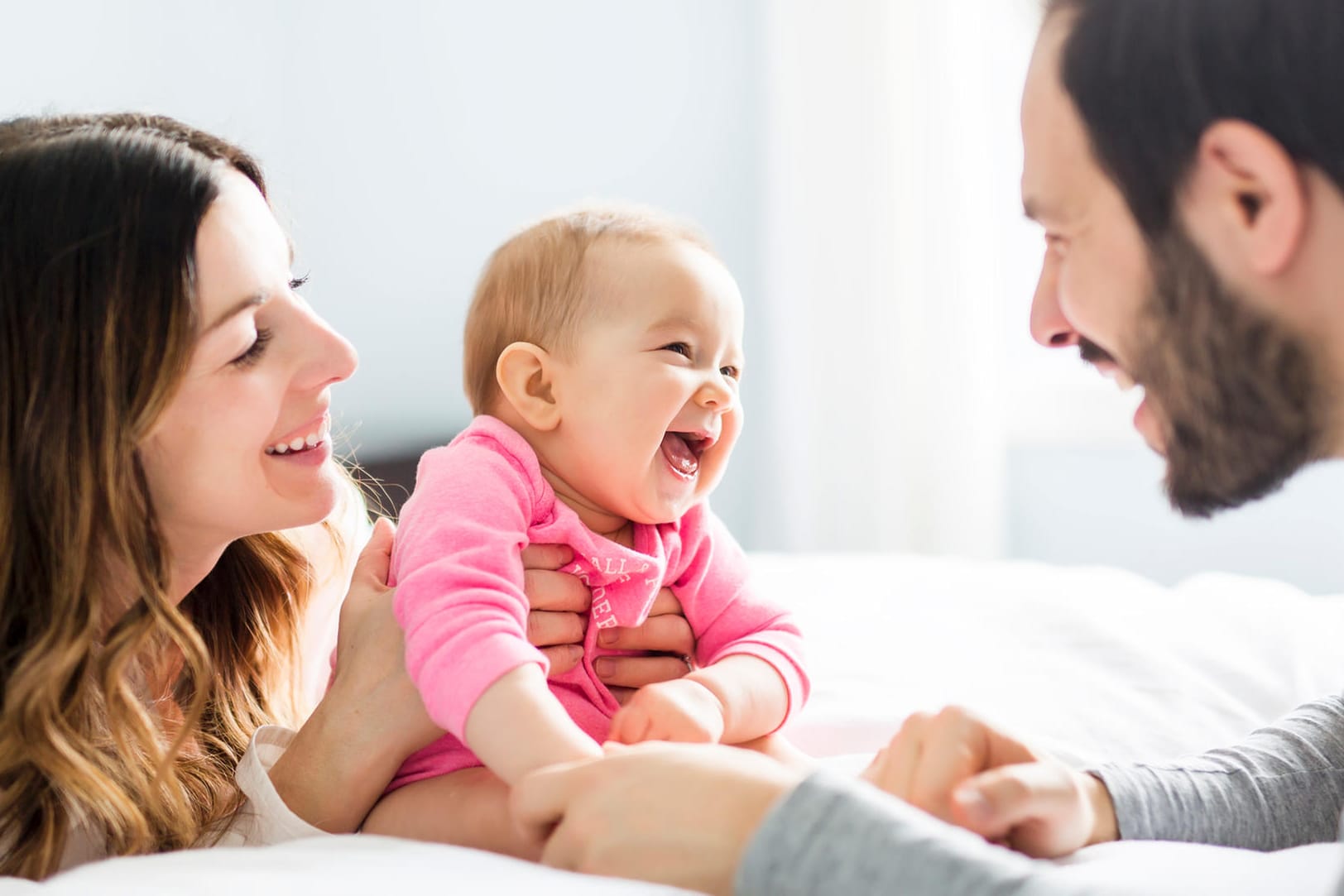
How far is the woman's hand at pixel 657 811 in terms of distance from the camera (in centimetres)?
92

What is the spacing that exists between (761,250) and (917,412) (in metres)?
0.65

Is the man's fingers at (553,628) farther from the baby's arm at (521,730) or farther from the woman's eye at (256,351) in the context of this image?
the woman's eye at (256,351)

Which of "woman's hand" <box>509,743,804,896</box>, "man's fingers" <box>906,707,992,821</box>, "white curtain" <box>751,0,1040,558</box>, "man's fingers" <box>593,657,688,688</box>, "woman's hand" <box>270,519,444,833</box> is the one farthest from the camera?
"white curtain" <box>751,0,1040,558</box>

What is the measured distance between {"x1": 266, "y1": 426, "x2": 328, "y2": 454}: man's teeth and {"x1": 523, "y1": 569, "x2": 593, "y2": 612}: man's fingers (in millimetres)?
284

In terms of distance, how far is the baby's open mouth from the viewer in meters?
1.33

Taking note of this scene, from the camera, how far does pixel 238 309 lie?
1.25 metres

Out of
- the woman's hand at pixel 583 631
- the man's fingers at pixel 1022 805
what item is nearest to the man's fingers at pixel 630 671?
the woman's hand at pixel 583 631

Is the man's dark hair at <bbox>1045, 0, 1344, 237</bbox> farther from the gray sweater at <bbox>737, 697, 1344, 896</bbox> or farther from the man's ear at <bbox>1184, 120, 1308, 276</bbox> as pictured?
the gray sweater at <bbox>737, 697, 1344, 896</bbox>

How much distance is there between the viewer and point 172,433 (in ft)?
4.07

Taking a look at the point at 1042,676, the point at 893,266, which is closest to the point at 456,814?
the point at 1042,676

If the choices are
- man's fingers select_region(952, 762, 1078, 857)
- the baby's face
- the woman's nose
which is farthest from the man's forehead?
the woman's nose

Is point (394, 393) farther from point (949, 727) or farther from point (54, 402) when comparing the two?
point (949, 727)

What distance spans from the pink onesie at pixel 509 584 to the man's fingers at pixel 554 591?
19mm

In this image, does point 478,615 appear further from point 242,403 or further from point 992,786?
point 992,786
